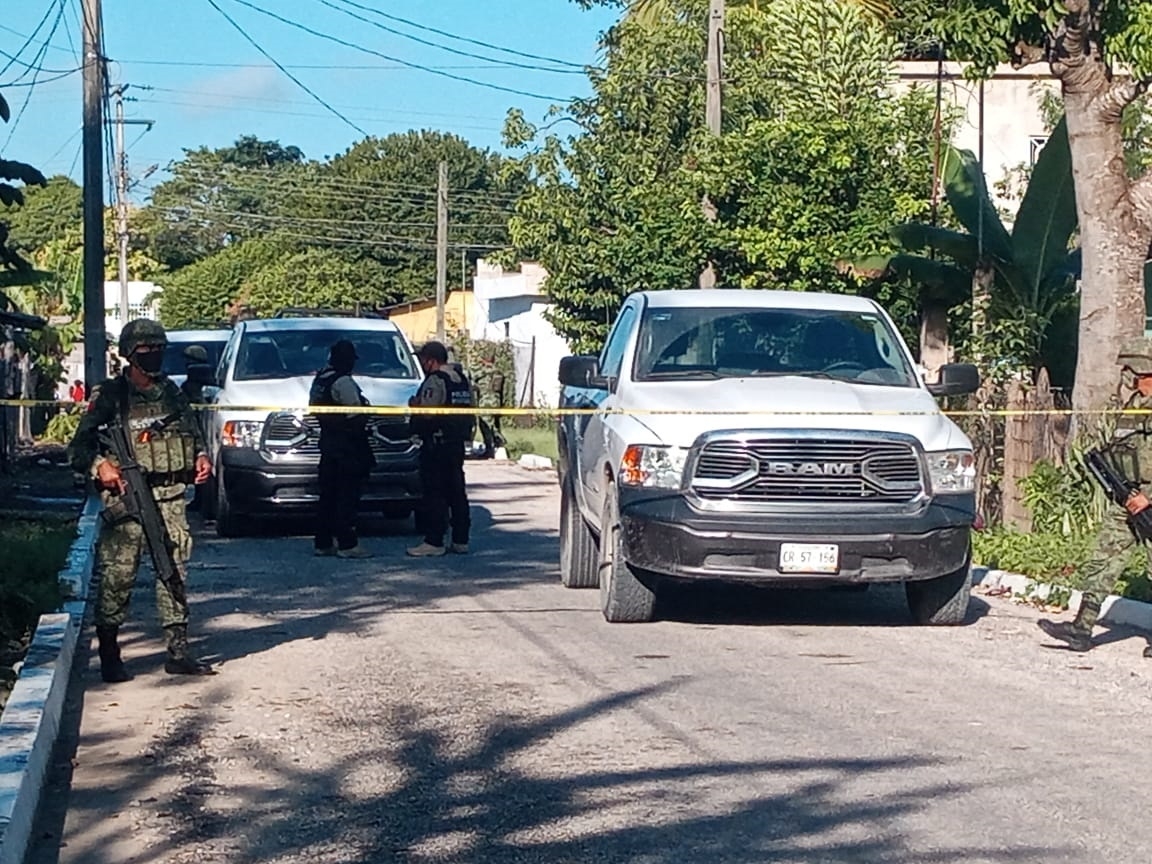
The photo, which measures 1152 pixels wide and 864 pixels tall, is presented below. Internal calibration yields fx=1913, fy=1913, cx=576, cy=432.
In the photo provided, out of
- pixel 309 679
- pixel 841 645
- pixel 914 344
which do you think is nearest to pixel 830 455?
pixel 841 645

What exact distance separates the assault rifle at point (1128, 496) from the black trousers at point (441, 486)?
20.4 ft

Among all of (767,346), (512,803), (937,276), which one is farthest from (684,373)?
(937,276)

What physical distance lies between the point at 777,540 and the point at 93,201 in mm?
15102

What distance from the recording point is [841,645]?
10.9 metres

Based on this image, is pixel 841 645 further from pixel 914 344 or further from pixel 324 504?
pixel 914 344

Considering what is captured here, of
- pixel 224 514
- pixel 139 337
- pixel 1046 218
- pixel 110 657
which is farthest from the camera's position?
pixel 1046 218

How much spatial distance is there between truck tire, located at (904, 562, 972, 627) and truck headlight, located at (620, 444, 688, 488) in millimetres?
1676

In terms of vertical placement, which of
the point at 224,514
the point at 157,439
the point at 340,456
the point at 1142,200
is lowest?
the point at 224,514

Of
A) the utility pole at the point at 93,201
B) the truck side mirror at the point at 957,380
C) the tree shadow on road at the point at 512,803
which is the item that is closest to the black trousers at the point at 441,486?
the truck side mirror at the point at 957,380

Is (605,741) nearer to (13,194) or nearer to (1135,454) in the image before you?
(1135,454)

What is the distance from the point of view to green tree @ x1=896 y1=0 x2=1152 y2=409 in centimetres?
1427

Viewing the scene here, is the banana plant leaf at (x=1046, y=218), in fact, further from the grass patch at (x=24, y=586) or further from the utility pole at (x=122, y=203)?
the utility pole at (x=122, y=203)

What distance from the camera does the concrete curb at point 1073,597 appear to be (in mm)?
11797

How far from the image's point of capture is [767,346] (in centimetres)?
1209
